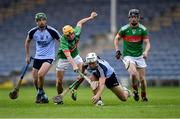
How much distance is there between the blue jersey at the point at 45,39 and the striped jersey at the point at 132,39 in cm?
191

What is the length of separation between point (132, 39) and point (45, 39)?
2.40 meters

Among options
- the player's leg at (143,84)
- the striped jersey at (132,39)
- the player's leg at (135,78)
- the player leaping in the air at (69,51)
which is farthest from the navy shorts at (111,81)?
the striped jersey at (132,39)

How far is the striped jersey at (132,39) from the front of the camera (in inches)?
856

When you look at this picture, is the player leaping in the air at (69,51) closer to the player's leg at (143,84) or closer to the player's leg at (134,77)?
the player's leg at (134,77)

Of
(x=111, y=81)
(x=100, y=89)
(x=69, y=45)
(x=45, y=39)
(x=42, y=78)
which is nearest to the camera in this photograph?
(x=100, y=89)

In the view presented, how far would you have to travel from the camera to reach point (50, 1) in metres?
44.6

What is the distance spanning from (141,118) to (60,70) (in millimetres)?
6229

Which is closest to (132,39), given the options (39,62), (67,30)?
(67,30)

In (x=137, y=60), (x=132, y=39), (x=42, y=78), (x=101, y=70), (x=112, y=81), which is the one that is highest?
(x=132, y=39)

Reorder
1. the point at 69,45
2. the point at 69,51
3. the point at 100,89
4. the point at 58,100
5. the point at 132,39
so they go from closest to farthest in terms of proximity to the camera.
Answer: the point at 100,89, the point at 58,100, the point at 69,51, the point at 69,45, the point at 132,39

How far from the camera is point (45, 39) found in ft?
70.0

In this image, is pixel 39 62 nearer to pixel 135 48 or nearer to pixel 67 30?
pixel 67 30

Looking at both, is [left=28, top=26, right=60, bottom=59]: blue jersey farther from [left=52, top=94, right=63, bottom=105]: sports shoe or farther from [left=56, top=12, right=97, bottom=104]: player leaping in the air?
[left=52, top=94, right=63, bottom=105]: sports shoe

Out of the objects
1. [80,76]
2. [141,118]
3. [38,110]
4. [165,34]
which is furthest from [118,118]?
[165,34]
